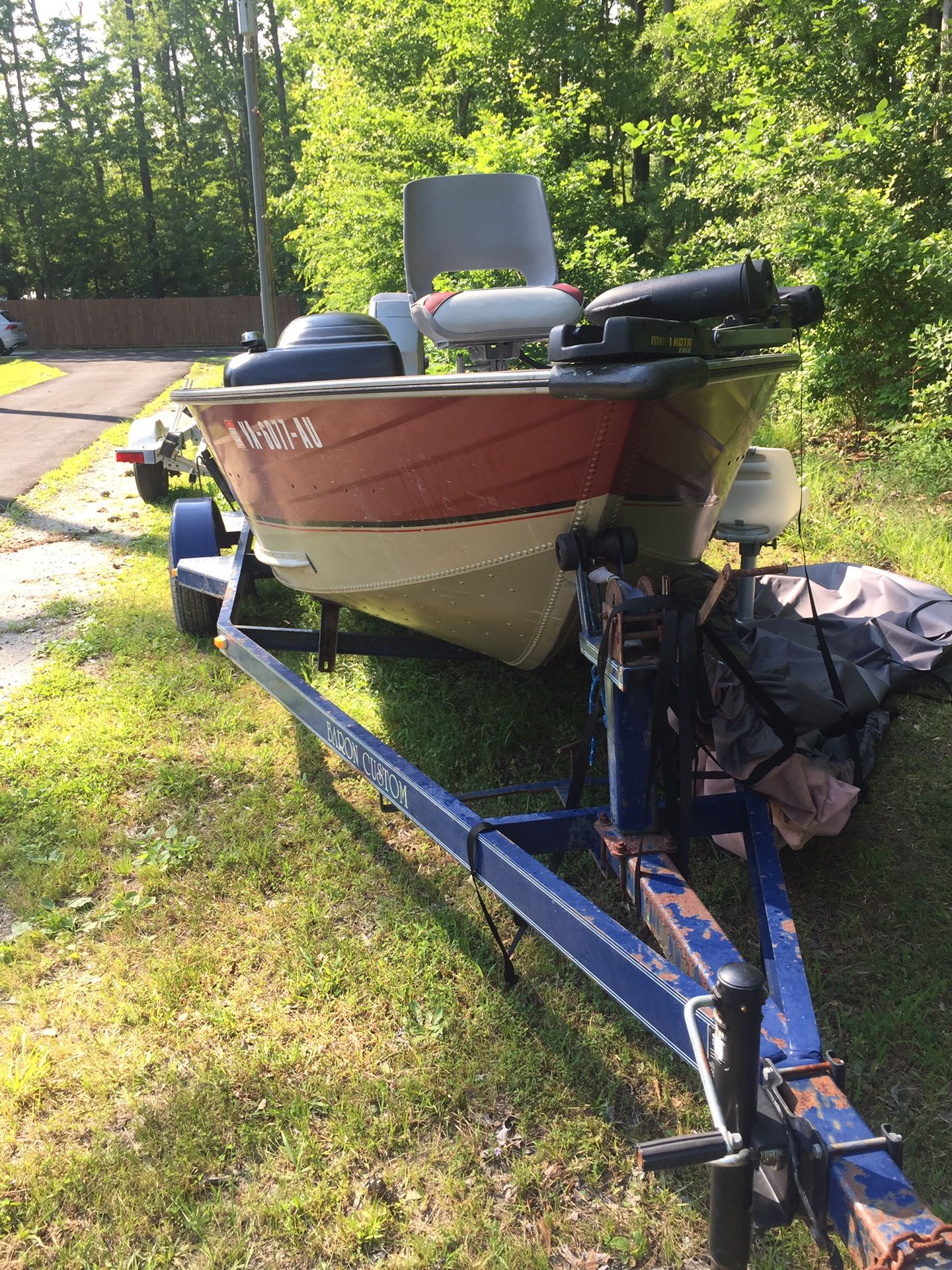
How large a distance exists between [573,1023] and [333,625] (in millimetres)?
1825

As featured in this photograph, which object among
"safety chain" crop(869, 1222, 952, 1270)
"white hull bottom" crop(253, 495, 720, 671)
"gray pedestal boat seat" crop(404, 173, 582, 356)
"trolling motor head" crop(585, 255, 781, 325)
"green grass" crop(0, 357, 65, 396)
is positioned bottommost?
"green grass" crop(0, 357, 65, 396)

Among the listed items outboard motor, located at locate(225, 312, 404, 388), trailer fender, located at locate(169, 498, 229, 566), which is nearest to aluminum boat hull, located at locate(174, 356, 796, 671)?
outboard motor, located at locate(225, 312, 404, 388)

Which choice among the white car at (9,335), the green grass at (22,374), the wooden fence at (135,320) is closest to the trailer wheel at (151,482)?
the green grass at (22,374)

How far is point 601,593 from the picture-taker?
232 centimetres

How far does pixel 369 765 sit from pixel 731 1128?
141cm

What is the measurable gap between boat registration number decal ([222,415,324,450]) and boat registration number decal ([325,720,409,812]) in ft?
2.99

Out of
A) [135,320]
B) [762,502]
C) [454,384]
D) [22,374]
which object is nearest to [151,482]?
[762,502]

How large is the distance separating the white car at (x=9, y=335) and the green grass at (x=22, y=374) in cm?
278

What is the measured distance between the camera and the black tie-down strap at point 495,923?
203 cm

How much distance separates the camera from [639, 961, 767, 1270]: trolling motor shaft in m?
1.17

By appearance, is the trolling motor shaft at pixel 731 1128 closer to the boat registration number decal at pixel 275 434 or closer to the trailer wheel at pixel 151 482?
the boat registration number decal at pixel 275 434

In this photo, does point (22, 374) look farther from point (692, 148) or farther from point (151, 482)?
point (692, 148)

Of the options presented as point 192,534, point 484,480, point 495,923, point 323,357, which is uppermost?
point 323,357

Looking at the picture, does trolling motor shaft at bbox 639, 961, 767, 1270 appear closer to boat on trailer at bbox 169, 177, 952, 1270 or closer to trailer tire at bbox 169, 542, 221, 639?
boat on trailer at bbox 169, 177, 952, 1270
